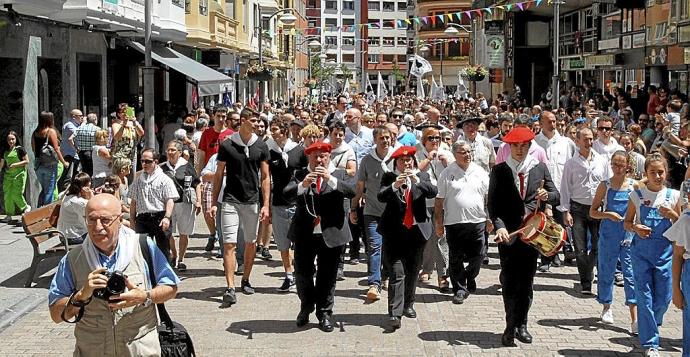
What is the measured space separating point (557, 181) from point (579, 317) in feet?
9.80

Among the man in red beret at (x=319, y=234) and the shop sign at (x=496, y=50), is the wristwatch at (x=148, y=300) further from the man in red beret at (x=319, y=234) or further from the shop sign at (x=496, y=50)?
the shop sign at (x=496, y=50)

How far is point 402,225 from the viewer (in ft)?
29.3

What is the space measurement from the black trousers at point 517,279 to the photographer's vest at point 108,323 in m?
3.98

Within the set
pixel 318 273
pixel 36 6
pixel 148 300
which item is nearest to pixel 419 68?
pixel 36 6

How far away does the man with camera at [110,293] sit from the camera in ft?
15.8

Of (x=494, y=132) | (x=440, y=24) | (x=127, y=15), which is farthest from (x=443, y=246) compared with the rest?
(x=440, y=24)

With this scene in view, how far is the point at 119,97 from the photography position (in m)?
27.1

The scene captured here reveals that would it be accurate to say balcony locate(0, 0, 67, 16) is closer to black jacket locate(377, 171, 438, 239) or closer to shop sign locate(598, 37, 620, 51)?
black jacket locate(377, 171, 438, 239)

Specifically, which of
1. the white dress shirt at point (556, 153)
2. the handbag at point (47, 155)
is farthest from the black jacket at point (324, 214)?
the handbag at point (47, 155)

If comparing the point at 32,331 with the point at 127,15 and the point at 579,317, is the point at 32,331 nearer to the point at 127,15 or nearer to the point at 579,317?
the point at 579,317

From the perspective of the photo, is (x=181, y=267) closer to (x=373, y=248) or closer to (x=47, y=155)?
(x=373, y=248)

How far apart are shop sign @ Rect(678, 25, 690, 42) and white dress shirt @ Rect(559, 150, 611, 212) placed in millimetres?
10259

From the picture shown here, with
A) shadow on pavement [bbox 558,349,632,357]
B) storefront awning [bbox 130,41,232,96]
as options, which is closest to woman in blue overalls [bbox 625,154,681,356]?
shadow on pavement [bbox 558,349,632,357]

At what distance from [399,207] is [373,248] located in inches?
47.5
